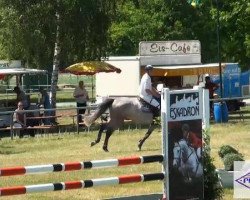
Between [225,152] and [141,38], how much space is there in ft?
151

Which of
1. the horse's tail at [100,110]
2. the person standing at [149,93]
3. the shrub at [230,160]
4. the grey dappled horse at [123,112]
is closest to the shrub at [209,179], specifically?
the shrub at [230,160]

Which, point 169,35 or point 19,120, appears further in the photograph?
point 169,35

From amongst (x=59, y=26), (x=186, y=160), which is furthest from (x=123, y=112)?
(x=59, y=26)

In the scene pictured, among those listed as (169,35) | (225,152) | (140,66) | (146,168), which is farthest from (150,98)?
(169,35)

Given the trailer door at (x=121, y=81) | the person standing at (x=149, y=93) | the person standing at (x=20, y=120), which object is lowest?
the person standing at (x=20, y=120)

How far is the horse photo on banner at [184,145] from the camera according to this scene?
11.6 metres

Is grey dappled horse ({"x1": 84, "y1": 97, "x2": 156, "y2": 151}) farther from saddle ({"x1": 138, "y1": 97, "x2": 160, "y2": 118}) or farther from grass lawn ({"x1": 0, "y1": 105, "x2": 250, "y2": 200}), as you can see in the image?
grass lawn ({"x1": 0, "y1": 105, "x2": 250, "y2": 200})

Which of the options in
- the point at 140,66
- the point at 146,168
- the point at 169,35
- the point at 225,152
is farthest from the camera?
the point at 169,35

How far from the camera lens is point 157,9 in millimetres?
61250

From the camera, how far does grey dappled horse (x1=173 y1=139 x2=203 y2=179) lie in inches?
457

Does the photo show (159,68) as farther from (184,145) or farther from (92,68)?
(184,145)

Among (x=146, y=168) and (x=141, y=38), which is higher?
(x=141, y=38)

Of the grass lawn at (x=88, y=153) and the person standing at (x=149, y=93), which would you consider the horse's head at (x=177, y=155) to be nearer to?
the grass lawn at (x=88, y=153)

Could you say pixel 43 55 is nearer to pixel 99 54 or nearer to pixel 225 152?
pixel 99 54
